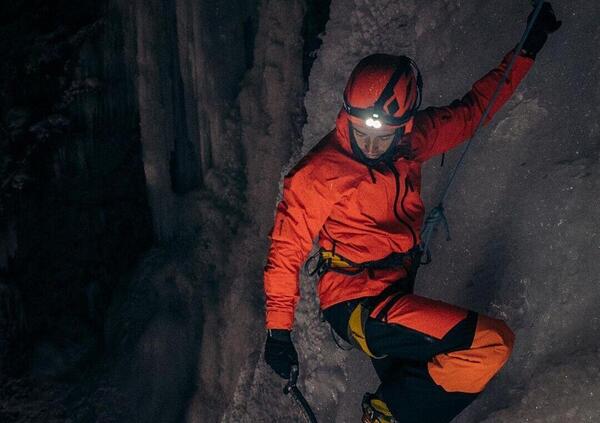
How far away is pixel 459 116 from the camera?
3.11 meters

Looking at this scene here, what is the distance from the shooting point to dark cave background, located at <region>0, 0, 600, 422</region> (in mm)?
2873

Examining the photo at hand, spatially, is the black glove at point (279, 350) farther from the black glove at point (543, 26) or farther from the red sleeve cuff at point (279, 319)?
the black glove at point (543, 26)

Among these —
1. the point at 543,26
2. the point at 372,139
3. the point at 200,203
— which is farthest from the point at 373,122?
the point at 200,203

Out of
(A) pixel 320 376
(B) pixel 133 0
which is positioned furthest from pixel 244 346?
(B) pixel 133 0

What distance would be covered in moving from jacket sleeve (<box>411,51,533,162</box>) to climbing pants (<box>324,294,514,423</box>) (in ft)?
3.22

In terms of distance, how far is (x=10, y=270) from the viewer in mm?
2787

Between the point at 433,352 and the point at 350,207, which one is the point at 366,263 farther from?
the point at 433,352

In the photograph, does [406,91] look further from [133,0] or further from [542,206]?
[133,0]

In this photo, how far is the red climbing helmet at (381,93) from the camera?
A: 8.90 ft

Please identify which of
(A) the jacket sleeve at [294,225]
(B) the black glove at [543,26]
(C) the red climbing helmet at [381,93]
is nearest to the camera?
(C) the red climbing helmet at [381,93]

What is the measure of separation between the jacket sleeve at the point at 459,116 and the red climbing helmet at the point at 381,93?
0.34 metres

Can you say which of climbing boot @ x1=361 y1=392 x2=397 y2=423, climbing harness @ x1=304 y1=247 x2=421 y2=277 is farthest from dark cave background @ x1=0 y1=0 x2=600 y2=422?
climbing boot @ x1=361 y1=392 x2=397 y2=423

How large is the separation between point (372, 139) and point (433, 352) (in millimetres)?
1240

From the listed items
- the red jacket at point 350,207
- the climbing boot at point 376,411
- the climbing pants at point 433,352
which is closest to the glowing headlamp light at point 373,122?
the red jacket at point 350,207
